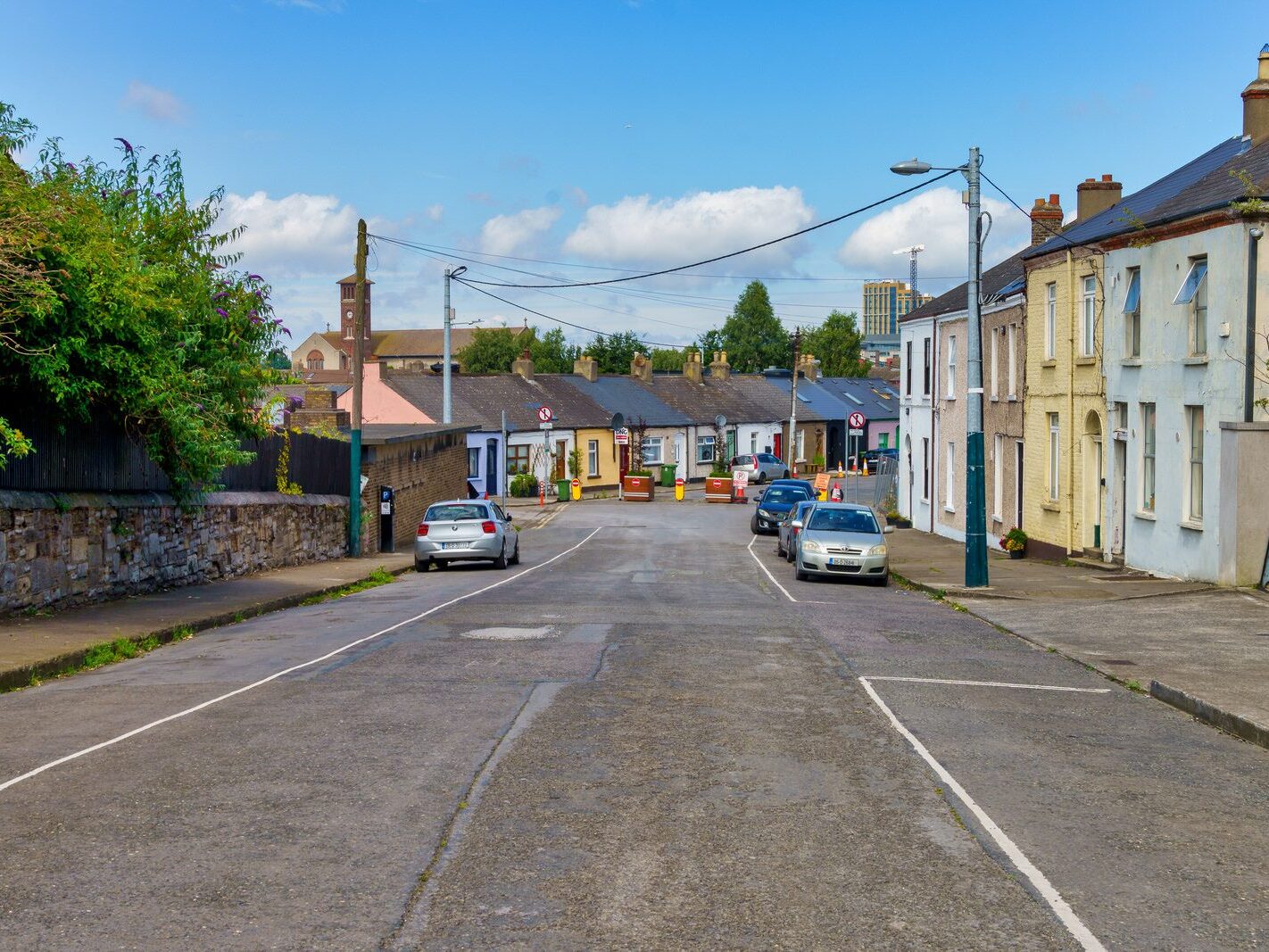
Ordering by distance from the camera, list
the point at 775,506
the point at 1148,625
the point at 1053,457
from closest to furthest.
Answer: the point at 1148,625, the point at 1053,457, the point at 775,506

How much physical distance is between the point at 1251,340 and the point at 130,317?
16722 mm

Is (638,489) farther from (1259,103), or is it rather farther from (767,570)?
(1259,103)

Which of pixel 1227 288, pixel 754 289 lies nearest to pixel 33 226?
pixel 1227 288

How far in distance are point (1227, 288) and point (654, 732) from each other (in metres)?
15.9

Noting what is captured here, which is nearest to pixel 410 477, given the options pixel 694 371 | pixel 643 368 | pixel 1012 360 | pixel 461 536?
pixel 461 536

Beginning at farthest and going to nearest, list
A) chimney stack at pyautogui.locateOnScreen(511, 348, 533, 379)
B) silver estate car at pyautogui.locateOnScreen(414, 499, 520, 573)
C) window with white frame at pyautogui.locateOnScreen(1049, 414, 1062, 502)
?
chimney stack at pyautogui.locateOnScreen(511, 348, 533, 379) < window with white frame at pyautogui.locateOnScreen(1049, 414, 1062, 502) < silver estate car at pyautogui.locateOnScreen(414, 499, 520, 573)

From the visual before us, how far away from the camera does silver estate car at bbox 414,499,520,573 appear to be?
28984 mm

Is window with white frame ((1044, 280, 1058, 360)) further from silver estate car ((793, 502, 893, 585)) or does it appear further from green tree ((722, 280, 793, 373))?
green tree ((722, 280, 793, 373))

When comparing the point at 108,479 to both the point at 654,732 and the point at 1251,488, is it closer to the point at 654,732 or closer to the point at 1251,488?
the point at 654,732

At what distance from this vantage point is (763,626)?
1769 centimetres

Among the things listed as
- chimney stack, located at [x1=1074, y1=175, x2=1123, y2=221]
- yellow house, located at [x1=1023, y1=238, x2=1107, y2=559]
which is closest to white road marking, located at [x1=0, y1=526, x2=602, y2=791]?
yellow house, located at [x1=1023, y1=238, x2=1107, y2=559]

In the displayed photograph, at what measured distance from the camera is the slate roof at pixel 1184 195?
2256 cm

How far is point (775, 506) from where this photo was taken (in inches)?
1695

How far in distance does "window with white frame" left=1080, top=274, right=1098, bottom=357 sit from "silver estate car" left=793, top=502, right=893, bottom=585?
19.2 ft
